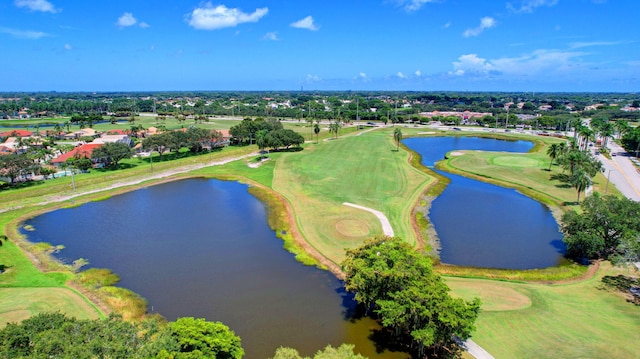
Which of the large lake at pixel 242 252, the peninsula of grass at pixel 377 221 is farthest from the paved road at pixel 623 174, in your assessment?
the large lake at pixel 242 252

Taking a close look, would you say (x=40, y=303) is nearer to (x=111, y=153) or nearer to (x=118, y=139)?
(x=111, y=153)

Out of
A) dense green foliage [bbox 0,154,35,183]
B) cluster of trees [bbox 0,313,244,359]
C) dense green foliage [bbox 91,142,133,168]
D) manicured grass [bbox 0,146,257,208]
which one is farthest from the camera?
dense green foliage [bbox 91,142,133,168]

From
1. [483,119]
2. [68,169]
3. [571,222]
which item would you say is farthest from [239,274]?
[483,119]

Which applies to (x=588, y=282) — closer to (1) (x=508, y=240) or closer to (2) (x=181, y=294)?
(1) (x=508, y=240)

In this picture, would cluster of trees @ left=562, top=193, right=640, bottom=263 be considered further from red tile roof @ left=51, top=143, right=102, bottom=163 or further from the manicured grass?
red tile roof @ left=51, top=143, right=102, bottom=163

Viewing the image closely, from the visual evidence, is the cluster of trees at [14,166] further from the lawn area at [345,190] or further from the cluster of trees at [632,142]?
the cluster of trees at [632,142]

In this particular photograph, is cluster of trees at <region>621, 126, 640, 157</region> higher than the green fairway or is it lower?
higher

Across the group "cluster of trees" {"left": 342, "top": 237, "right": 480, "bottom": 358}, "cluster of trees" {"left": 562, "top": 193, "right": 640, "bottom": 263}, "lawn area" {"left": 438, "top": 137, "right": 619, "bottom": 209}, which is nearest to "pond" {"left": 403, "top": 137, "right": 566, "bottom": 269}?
"cluster of trees" {"left": 562, "top": 193, "right": 640, "bottom": 263}
